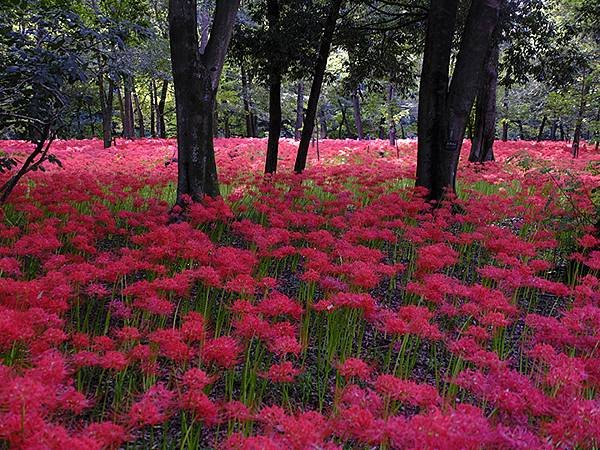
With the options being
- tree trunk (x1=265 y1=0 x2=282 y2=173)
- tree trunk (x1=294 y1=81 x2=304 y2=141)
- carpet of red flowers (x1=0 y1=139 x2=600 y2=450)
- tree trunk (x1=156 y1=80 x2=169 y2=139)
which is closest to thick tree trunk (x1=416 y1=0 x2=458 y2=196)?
carpet of red flowers (x1=0 y1=139 x2=600 y2=450)

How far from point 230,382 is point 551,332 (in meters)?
2.10

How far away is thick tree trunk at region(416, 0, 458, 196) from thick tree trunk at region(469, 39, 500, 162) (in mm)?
8439

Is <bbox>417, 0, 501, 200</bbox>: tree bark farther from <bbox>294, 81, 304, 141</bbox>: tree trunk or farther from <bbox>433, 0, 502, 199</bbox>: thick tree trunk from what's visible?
<bbox>294, 81, 304, 141</bbox>: tree trunk

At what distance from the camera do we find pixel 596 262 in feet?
15.7

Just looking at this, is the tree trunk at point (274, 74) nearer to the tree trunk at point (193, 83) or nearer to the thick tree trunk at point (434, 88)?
the tree trunk at point (193, 83)

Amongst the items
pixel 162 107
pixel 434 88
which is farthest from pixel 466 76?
pixel 162 107

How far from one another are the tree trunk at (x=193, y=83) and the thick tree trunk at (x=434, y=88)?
10.7 feet

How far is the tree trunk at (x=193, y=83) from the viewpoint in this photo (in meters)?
6.85

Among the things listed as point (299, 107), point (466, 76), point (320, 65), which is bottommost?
point (466, 76)

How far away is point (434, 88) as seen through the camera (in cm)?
859

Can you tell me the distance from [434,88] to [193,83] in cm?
404

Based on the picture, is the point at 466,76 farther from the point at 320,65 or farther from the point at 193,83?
the point at 193,83

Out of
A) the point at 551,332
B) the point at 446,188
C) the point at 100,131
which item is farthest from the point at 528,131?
the point at 551,332

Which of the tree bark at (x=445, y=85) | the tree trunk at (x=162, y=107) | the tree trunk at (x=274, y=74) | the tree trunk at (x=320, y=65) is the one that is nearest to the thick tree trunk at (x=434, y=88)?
the tree bark at (x=445, y=85)
